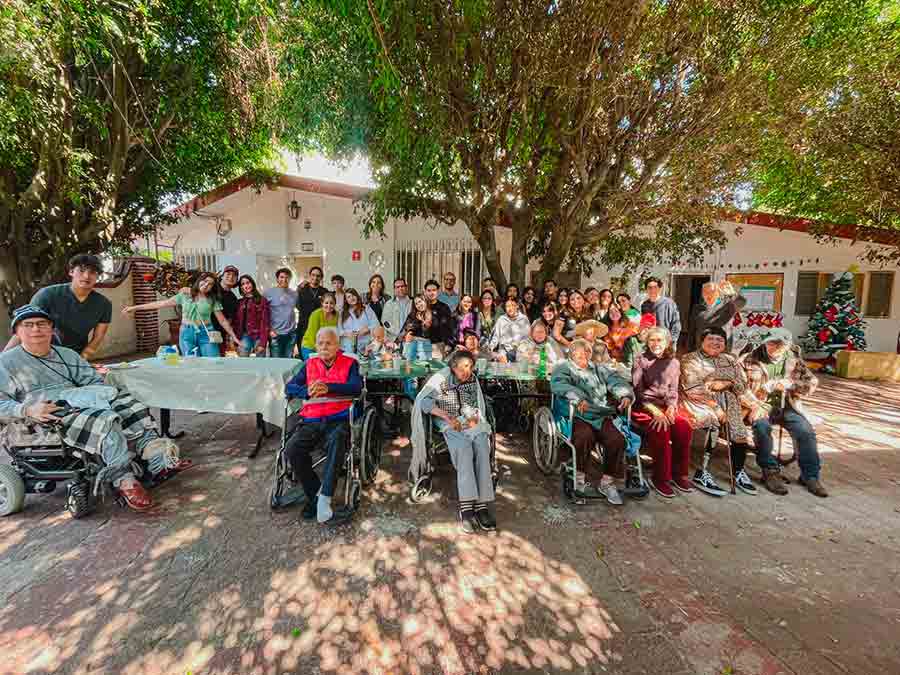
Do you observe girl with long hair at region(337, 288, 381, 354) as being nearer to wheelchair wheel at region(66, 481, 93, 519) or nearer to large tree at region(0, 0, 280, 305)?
wheelchair wheel at region(66, 481, 93, 519)

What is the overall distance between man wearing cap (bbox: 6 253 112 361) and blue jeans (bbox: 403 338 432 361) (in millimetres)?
2800

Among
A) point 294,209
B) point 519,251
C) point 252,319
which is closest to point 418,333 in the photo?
point 252,319

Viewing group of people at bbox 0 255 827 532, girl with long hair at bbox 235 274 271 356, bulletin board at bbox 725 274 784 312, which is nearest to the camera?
group of people at bbox 0 255 827 532

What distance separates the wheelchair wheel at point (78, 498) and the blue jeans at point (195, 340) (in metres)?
2.25

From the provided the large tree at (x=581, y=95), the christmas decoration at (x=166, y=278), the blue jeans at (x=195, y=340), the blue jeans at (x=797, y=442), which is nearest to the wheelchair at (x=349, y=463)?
the blue jeans at (x=195, y=340)

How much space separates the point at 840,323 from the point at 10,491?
1269 cm

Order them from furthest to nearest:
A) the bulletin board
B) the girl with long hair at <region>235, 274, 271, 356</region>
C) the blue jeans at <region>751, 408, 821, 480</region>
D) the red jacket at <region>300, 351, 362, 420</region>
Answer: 1. the bulletin board
2. the girl with long hair at <region>235, 274, 271, 356</region>
3. the blue jeans at <region>751, 408, 821, 480</region>
4. the red jacket at <region>300, 351, 362, 420</region>

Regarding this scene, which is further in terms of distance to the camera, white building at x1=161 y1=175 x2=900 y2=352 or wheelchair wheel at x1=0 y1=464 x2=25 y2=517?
white building at x1=161 y1=175 x2=900 y2=352

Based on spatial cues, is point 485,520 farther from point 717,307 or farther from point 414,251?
point 414,251

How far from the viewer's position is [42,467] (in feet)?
9.84

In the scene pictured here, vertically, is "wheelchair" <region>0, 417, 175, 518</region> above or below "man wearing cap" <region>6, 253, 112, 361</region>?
below

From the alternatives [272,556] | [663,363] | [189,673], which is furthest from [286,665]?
[663,363]

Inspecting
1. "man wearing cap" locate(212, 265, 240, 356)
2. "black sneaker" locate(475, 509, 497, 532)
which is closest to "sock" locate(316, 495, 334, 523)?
"black sneaker" locate(475, 509, 497, 532)

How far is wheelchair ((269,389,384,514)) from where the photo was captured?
3.07 meters
